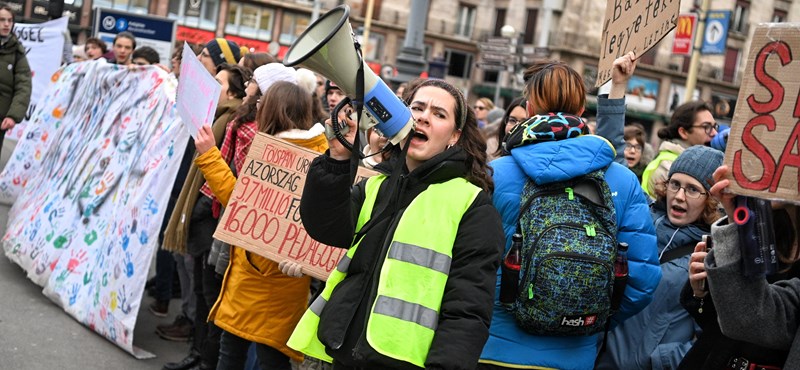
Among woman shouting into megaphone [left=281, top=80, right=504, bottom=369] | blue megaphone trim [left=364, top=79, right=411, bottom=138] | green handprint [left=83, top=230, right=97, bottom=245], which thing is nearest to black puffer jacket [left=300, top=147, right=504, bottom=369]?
woman shouting into megaphone [left=281, top=80, right=504, bottom=369]

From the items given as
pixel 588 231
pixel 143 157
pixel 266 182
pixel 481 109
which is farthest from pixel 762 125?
pixel 481 109

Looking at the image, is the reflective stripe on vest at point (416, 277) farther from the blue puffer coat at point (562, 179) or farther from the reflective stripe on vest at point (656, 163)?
the reflective stripe on vest at point (656, 163)

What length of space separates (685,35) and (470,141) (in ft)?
61.1

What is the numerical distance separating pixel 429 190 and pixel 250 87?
2.49 m

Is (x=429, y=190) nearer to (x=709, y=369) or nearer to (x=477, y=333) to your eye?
(x=477, y=333)

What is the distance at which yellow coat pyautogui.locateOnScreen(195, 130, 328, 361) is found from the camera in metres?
4.29

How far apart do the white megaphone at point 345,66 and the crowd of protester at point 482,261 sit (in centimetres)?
9

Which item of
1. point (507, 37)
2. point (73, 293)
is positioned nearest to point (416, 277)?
point (73, 293)

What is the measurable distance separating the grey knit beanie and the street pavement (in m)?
3.19

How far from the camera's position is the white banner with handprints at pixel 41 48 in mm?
11516

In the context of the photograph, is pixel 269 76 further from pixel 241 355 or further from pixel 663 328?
pixel 663 328

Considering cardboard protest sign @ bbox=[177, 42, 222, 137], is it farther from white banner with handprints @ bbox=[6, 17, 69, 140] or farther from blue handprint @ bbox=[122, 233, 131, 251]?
white banner with handprints @ bbox=[6, 17, 69, 140]

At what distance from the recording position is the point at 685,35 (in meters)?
20.3

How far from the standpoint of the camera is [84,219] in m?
6.20
